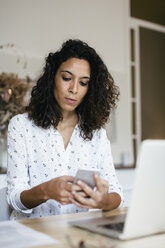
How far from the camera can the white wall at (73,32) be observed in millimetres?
3049

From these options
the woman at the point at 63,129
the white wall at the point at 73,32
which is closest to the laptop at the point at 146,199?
the woman at the point at 63,129

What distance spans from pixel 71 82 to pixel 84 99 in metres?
0.26

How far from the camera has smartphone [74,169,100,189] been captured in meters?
1.08

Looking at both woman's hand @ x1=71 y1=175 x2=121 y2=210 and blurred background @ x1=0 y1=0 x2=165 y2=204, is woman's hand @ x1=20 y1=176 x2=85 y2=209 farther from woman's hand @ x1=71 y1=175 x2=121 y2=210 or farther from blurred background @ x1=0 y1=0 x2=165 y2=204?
blurred background @ x1=0 y1=0 x2=165 y2=204

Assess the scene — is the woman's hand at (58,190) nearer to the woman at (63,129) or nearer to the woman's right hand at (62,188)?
the woman's right hand at (62,188)

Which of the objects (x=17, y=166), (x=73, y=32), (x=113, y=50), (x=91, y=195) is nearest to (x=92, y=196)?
(x=91, y=195)

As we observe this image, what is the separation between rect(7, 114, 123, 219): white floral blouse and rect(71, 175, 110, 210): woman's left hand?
0.44 meters

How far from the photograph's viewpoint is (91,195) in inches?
44.8

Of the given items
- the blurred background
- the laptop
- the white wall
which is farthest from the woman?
the white wall

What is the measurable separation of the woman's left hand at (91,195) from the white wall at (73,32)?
202 centimetres

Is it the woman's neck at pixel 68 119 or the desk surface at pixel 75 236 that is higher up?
the woman's neck at pixel 68 119

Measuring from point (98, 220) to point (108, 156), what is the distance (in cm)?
71

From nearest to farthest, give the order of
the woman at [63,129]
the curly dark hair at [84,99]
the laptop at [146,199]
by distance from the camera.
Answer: the laptop at [146,199] < the woman at [63,129] < the curly dark hair at [84,99]

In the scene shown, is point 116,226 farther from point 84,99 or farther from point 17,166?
point 84,99
